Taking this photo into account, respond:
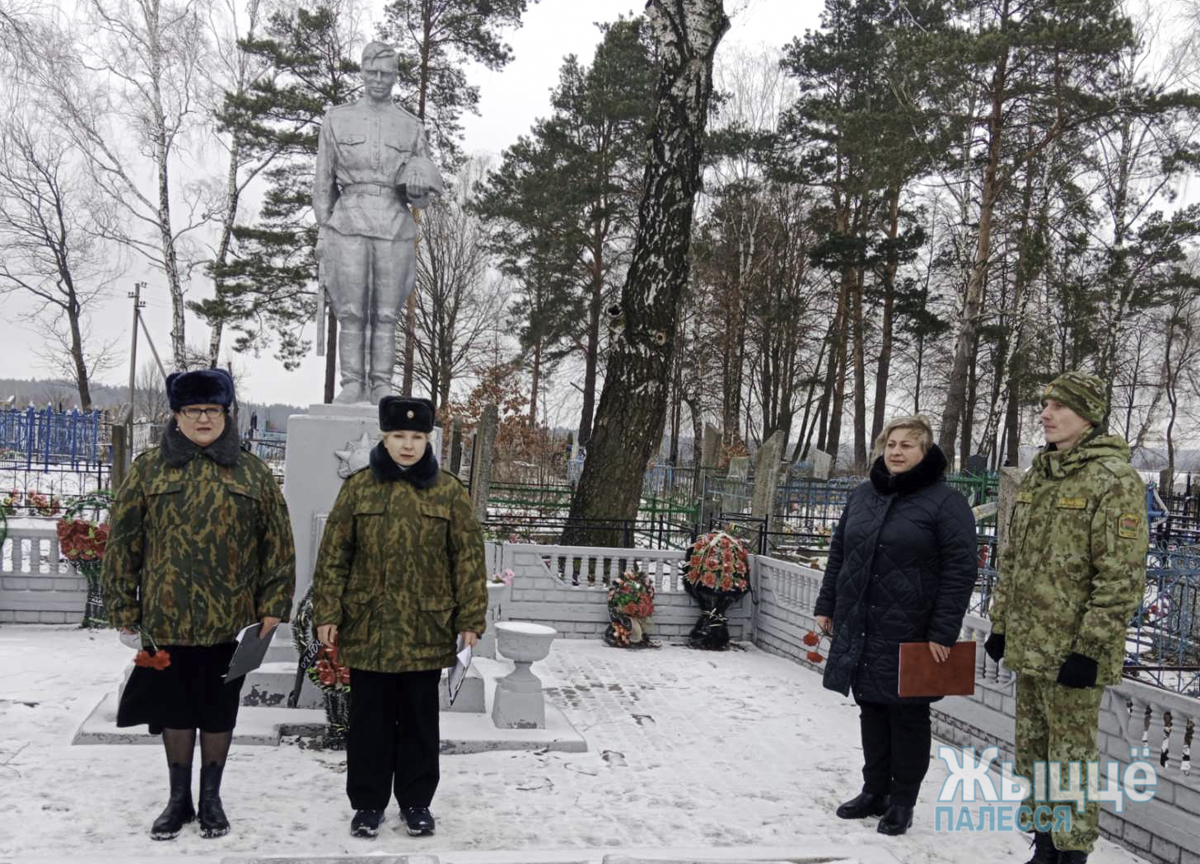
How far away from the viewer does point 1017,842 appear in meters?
4.21

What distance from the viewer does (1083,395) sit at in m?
3.66

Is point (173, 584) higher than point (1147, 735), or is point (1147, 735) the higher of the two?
point (173, 584)

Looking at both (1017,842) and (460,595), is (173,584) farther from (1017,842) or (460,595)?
(1017,842)

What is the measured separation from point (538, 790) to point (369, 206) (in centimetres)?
387

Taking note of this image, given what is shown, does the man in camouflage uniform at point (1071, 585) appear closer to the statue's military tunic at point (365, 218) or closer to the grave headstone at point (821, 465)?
the statue's military tunic at point (365, 218)

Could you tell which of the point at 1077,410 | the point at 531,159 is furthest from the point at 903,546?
the point at 531,159

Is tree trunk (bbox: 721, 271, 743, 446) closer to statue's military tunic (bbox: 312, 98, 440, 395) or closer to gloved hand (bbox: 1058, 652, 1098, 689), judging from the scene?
statue's military tunic (bbox: 312, 98, 440, 395)

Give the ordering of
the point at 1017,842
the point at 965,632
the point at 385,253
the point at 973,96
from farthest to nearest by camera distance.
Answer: the point at 973,96 → the point at 385,253 → the point at 965,632 → the point at 1017,842

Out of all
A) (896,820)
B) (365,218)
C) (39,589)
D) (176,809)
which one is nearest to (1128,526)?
(896,820)

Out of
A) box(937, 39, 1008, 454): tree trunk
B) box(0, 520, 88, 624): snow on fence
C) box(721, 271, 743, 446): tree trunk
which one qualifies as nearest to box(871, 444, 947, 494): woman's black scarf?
box(0, 520, 88, 624): snow on fence

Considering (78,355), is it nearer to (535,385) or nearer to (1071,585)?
(535,385)

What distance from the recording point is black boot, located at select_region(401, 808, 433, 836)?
3.91 meters

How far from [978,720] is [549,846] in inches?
114

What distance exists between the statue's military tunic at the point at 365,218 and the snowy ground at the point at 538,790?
9.04ft
